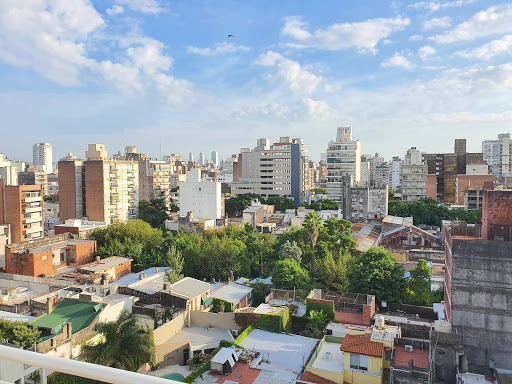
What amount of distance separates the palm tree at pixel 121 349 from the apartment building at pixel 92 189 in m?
39.7

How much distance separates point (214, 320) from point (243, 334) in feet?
8.56

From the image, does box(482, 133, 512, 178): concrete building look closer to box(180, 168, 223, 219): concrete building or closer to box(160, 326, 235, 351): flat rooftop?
box(180, 168, 223, 219): concrete building

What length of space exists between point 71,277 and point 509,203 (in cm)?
2730

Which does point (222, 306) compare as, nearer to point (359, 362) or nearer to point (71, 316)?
point (71, 316)

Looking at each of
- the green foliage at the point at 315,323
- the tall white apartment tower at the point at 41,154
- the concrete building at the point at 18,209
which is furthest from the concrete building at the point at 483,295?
the tall white apartment tower at the point at 41,154

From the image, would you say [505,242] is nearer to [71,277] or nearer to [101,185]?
[71,277]

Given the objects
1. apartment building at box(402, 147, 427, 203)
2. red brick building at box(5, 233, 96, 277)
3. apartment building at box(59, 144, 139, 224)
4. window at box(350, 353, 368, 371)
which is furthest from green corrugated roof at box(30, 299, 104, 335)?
apartment building at box(402, 147, 427, 203)

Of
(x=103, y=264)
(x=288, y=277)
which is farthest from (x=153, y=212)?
(x=288, y=277)

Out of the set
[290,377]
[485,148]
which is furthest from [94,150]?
[485,148]

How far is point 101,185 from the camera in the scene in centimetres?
5381

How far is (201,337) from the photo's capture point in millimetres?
20906

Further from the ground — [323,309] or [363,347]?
[363,347]

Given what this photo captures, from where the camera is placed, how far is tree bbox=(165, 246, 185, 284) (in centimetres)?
→ 2742

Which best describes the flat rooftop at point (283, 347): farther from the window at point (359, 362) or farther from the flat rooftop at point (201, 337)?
the window at point (359, 362)
